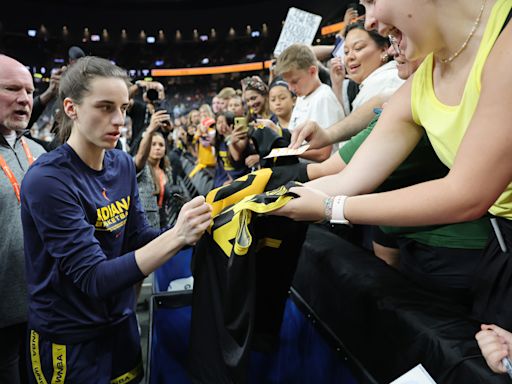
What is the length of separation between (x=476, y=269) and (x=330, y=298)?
0.53 m

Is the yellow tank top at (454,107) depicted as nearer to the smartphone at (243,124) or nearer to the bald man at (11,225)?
the bald man at (11,225)

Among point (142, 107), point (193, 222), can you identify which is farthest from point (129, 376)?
point (142, 107)

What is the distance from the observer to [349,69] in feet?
8.63

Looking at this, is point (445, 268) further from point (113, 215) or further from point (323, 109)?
point (323, 109)

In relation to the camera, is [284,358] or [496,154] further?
[284,358]

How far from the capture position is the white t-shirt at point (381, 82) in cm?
230

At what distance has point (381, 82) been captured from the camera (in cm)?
233

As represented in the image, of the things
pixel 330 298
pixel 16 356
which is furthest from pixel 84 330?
pixel 330 298

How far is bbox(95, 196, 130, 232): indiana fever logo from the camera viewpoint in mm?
1399

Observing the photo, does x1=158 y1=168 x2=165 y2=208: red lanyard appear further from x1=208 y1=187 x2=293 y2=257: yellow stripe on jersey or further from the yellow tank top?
the yellow tank top

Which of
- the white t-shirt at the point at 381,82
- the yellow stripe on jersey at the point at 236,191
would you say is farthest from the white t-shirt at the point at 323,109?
the yellow stripe on jersey at the point at 236,191

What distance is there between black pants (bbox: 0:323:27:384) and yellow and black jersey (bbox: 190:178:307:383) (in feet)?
2.90

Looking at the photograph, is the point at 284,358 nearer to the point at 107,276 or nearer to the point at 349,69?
the point at 107,276

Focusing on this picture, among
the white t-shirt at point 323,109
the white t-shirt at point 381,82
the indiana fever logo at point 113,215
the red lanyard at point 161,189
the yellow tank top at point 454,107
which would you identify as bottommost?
the red lanyard at point 161,189
